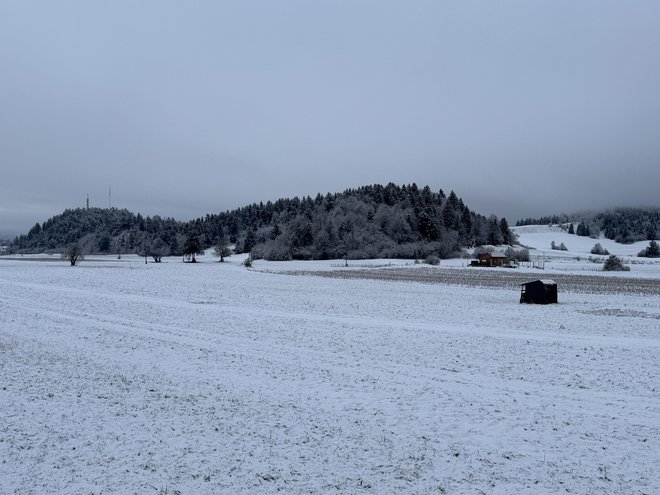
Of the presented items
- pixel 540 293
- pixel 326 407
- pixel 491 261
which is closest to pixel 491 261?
pixel 491 261

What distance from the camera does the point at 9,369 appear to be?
1391cm

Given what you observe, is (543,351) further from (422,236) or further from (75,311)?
(422,236)

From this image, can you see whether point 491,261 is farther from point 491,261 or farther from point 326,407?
point 326,407

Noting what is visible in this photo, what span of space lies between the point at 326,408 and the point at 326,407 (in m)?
0.08

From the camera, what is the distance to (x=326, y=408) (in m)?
11.1

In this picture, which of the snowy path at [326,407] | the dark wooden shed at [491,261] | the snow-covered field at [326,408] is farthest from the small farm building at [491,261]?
the snowy path at [326,407]

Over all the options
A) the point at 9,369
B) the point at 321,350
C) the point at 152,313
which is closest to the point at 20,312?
the point at 152,313

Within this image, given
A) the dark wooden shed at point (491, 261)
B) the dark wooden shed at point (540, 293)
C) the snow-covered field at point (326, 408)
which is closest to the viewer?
the snow-covered field at point (326, 408)

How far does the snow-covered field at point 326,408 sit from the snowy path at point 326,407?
0.17 ft

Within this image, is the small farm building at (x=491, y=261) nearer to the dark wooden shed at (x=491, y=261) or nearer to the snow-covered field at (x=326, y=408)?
the dark wooden shed at (x=491, y=261)

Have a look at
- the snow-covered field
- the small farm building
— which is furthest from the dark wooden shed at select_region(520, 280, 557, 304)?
the small farm building

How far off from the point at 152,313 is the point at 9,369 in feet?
42.7

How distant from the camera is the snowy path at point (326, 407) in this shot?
7746 mm

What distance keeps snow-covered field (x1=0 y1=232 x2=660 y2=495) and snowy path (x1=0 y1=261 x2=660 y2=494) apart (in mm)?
51
